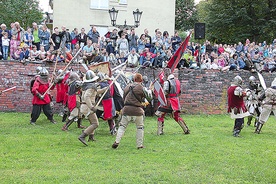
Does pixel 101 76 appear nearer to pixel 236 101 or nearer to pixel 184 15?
pixel 236 101

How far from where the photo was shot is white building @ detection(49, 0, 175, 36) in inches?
1147

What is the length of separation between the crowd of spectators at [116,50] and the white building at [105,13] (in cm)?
890

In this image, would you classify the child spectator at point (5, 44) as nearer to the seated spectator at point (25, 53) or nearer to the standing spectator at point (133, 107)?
the seated spectator at point (25, 53)

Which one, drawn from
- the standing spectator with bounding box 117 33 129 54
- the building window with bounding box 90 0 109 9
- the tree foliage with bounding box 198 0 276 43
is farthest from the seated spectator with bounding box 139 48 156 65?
the tree foliage with bounding box 198 0 276 43

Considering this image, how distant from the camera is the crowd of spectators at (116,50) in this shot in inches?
689

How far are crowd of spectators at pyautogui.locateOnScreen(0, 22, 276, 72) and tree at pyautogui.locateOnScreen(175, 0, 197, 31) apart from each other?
1130 inches

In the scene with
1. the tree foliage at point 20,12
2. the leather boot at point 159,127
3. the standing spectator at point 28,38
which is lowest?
the leather boot at point 159,127

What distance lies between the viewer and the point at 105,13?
3005 cm

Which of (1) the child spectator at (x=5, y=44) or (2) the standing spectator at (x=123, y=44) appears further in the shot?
(2) the standing spectator at (x=123, y=44)

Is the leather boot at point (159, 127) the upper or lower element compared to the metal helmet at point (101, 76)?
lower

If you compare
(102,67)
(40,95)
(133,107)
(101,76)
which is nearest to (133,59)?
(40,95)

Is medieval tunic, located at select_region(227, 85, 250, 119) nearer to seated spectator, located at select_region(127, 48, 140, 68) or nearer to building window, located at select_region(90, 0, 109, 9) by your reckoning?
seated spectator, located at select_region(127, 48, 140, 68)

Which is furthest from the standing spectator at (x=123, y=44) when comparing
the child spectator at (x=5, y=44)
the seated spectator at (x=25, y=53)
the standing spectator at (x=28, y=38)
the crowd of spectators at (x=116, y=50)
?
the child spectator at (x=5, y=44)

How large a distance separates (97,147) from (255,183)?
14.1 ft
